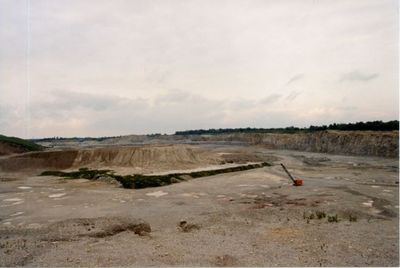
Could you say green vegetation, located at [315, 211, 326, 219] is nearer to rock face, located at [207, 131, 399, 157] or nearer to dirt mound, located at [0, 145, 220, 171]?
dirt mound, located at [0, 145, 220, 171]

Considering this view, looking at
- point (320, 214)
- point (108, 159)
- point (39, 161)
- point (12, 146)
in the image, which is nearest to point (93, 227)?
point (320, 214)

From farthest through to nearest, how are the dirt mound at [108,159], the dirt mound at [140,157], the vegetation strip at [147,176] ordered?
the dirt mound at [108,159]
the dirt mound at [140,157]
the vegetation strip at [147,176]

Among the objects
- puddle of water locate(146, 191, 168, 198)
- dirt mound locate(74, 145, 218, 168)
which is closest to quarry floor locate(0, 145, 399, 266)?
puddle of water locate(146, 191, 168, 198)

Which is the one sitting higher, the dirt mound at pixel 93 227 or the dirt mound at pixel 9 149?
the dirt mound at pixel 9 149

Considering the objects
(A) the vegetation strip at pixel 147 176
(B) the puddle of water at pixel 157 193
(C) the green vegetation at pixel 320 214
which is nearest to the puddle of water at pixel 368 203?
(C) the green vegetation at pixel 320 214

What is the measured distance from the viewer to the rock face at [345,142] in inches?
2060

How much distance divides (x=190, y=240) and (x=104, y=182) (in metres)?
20.3

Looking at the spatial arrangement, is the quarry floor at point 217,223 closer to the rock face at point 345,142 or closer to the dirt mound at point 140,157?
the dirt mound at point 140,157

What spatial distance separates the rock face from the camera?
52.3 meters

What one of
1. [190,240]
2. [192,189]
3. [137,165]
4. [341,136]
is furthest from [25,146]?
[190,240]

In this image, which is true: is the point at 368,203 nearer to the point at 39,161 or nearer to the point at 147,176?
the point at 147,176

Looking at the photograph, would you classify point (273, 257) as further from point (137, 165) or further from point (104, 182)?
point (137, 165)

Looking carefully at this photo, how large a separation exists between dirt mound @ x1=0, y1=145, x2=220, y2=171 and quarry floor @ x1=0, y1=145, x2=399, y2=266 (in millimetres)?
14915

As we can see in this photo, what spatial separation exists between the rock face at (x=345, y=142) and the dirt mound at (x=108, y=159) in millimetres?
23579
